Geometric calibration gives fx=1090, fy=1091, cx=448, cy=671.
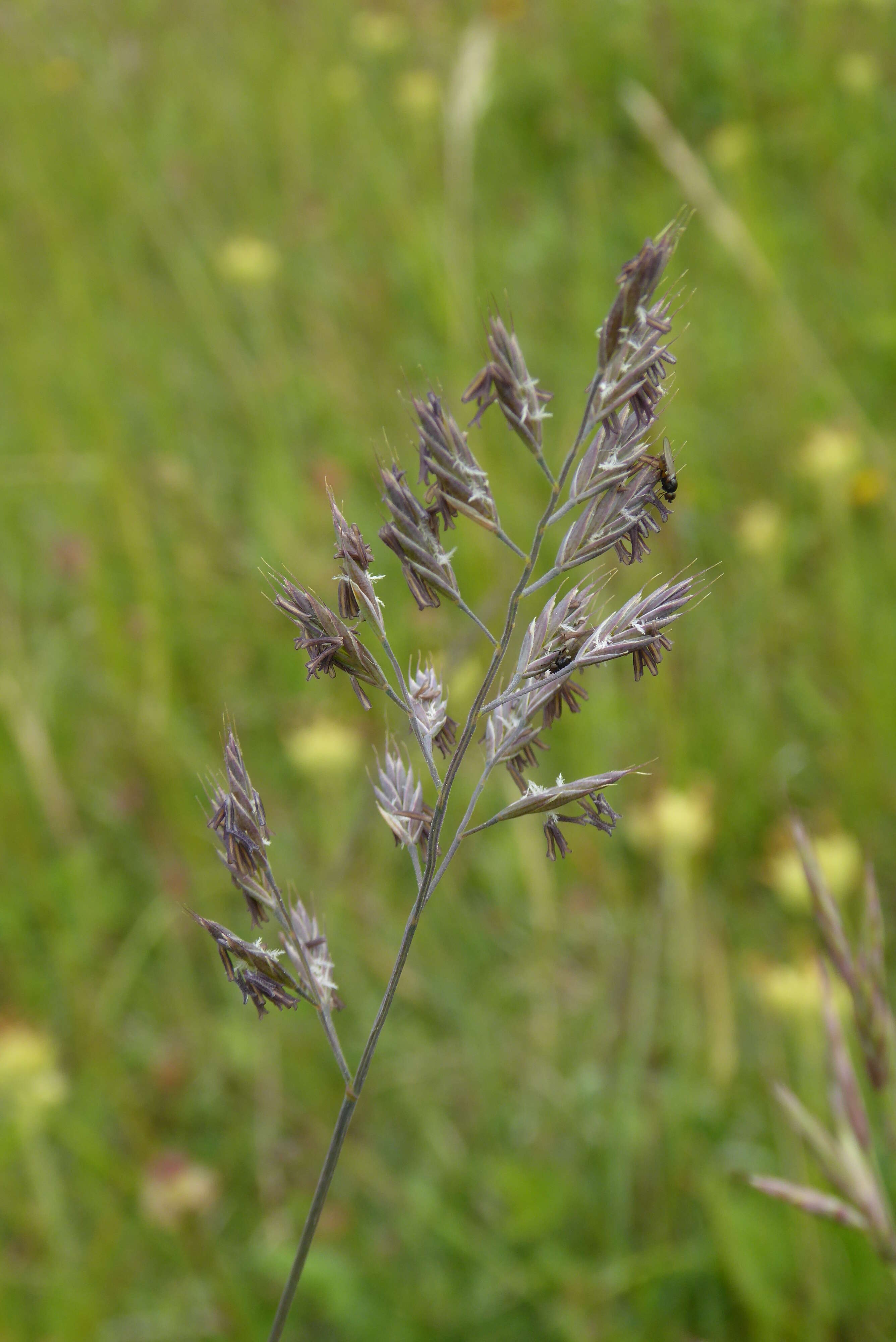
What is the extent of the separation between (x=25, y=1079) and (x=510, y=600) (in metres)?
2.00

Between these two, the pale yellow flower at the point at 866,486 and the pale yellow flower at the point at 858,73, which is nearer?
the pale yellow flower at the point at 866,486

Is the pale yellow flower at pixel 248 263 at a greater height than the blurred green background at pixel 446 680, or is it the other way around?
the pale yellow flower at pixel 248 263

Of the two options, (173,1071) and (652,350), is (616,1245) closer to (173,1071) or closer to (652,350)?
(173,1071)

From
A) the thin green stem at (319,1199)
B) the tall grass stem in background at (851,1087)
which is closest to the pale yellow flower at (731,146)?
the tall grass stem in background at (851,1087)

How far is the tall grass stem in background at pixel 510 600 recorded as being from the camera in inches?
36.2

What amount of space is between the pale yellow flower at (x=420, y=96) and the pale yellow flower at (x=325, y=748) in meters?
3.43

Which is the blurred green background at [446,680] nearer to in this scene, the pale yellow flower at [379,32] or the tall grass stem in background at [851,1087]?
the pale yellow flower at [379,32]

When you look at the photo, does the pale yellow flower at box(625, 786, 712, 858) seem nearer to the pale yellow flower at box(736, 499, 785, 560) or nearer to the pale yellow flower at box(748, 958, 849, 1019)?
the pale yellow flower at box(748, 958, 849, 1019)

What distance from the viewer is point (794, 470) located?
393cm

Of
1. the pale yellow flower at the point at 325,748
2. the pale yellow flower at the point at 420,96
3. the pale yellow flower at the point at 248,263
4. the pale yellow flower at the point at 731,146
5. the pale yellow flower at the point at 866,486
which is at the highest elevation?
the pale yellow flower at the point at 420,96

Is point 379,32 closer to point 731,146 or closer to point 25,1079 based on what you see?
point 731,146

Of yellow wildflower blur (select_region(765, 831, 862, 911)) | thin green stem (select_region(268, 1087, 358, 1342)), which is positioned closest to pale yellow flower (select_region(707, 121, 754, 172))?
yellow wildflower blur (select_region(765, 831, 862, 911))

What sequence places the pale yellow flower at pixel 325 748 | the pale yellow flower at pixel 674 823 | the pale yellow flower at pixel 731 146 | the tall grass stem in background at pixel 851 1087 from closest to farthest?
the tall grass stem in background at pixel 851 1087 → the pale yellow flower at pixel 674 823 → the pale yellow flower at pixel 325 748 → the pale yellow flower at pixel 731 146

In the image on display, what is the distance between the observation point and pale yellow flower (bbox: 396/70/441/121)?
16.9 ft
